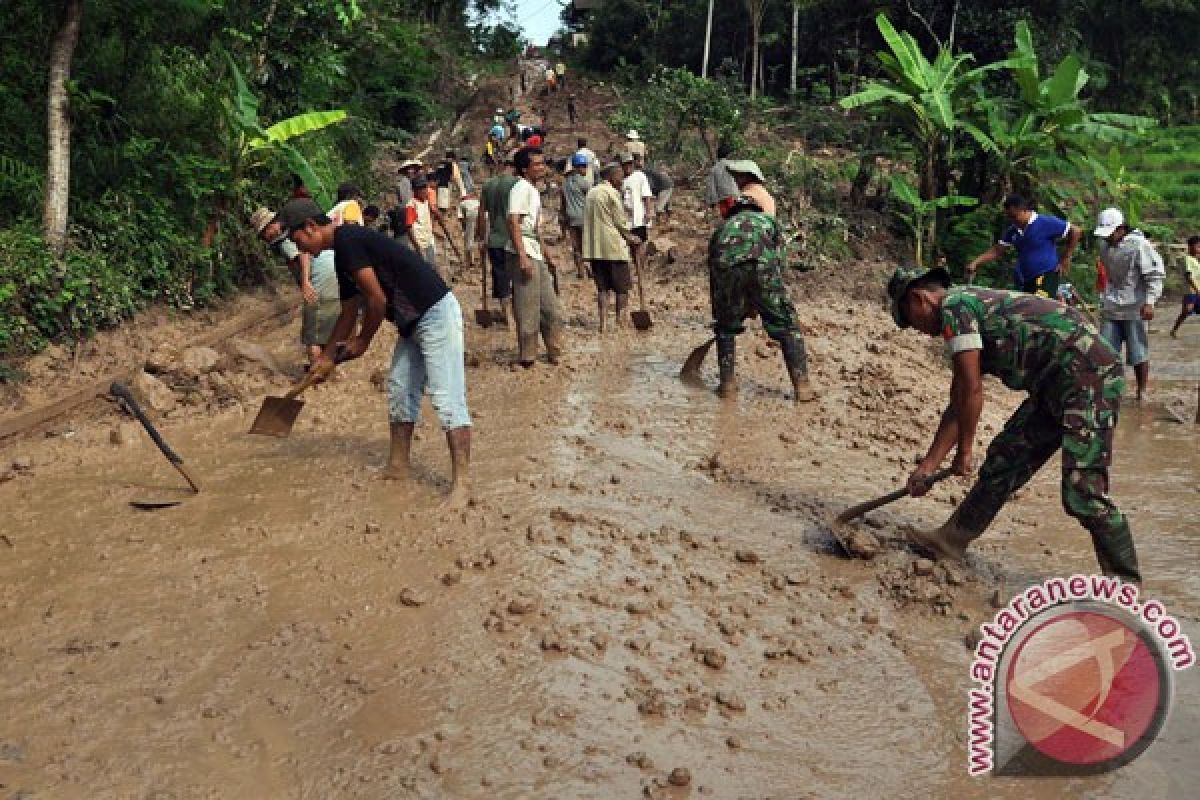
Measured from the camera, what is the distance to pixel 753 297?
734 cm

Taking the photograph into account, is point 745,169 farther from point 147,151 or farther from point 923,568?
point 147,151

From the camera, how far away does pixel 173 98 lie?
9602mm

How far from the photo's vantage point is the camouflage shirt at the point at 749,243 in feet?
23.7

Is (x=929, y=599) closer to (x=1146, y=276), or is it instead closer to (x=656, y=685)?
(x=656, y=685)

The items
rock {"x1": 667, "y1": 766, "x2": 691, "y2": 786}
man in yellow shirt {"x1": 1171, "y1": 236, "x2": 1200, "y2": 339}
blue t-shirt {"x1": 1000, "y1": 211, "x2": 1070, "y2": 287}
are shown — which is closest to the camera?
rock {"x1": 667, "y1": 766, "x2": 691, "y2": 786}

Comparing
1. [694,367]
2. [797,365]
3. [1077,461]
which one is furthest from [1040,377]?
[694,367]

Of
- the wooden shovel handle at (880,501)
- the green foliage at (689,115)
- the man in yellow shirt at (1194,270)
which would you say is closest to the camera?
the wooden shovel handle at (880,501)

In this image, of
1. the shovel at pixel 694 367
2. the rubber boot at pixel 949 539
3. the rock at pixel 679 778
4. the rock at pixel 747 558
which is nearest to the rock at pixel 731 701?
the rock at pixel 679 778

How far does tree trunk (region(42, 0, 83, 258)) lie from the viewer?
→ 789cm

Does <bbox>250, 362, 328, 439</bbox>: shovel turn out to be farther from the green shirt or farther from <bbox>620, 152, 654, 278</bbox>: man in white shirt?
<bbox>620, 152, 654, 278</bbox>: man in white shirt

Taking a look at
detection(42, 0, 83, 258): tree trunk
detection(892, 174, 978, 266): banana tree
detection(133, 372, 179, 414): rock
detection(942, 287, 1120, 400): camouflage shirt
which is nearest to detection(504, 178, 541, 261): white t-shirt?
detection(133, 372, 179, 414): rock

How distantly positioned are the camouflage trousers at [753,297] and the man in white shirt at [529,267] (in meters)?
1.51

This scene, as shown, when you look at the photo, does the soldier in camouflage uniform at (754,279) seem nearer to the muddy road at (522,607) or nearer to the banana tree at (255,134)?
the muddy road at (522,607)

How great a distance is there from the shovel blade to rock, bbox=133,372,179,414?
150 cm
